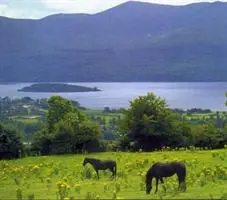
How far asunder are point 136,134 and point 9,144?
10612mm

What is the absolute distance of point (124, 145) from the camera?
4075 centimetres

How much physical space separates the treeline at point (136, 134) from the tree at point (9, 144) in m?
0.59

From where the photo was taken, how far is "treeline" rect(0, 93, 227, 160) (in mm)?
38438

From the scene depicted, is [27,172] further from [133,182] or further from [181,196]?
[181,196]

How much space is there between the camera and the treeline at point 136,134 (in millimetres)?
38438

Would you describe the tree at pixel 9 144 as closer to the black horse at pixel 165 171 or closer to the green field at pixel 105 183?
the green field at pixel 105 183

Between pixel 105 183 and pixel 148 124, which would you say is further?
pixel 148 124

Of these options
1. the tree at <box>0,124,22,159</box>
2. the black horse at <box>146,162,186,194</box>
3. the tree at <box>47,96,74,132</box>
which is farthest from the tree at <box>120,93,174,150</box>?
the black horse at <box>146,162,186,194</box>

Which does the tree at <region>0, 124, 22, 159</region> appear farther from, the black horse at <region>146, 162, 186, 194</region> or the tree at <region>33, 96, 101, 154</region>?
the black horse at <region>146, 162, 186, 194</region>

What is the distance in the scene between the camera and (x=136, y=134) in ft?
134

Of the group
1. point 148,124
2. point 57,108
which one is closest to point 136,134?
point 148,124

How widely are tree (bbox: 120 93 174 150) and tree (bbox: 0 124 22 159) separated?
30.3 feet

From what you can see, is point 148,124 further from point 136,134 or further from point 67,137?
point 67,137

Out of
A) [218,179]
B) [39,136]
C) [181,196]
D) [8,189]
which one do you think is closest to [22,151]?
[39,136]
